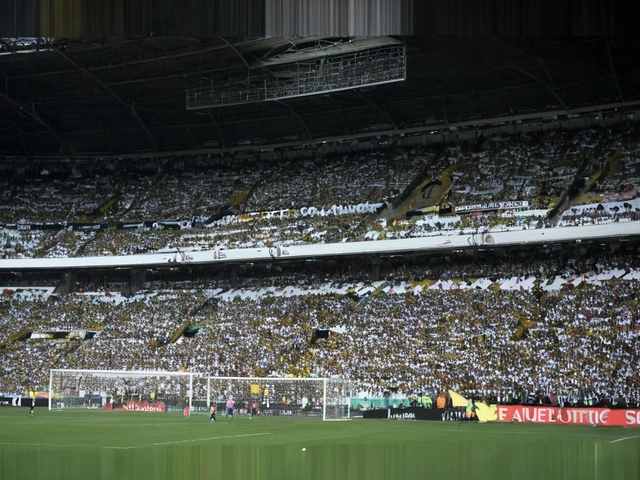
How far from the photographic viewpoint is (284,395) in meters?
49.5

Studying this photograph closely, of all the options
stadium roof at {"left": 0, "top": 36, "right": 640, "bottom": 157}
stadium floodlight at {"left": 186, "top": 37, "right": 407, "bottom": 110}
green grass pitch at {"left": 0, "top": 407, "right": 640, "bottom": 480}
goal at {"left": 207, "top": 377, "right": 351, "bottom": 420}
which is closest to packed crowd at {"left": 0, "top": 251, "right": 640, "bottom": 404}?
goal at {"left": 207, "top": 377, "right": 351, "bottom": 420}

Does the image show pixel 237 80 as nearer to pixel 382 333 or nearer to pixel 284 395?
pixel 382 333

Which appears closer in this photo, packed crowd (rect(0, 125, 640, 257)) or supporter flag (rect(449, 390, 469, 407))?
supporter flag (rect(449, 390, 469, 407))

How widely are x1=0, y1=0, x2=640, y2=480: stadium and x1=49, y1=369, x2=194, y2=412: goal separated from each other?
20 centimetres

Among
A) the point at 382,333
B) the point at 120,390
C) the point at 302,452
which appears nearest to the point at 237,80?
the point at 382,333

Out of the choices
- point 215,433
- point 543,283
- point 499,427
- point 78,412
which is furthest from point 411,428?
point 78,412

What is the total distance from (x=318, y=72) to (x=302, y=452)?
34.7 m

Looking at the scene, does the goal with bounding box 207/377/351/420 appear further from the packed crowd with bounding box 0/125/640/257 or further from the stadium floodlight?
the stadium floodlight

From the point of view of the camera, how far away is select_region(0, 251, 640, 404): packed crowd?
46.1 meters

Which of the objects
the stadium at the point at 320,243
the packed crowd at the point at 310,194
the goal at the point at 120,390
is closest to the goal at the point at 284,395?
the stadium at the point at 320,243

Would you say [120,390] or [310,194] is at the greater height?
[310,194]

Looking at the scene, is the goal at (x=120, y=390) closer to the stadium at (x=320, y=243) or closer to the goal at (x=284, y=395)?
the stadium at (x=320, y=243)

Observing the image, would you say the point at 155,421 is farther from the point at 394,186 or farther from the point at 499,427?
the point at 394,186

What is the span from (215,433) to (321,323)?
21369 mm
